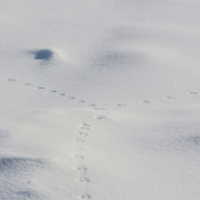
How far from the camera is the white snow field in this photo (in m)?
1.86

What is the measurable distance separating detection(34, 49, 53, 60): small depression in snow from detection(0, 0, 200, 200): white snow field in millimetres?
11

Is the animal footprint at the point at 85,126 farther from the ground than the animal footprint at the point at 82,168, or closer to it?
farther from the ground

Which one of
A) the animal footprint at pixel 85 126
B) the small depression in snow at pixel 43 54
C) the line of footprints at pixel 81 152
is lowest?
the line of footprints at pixel 81 152

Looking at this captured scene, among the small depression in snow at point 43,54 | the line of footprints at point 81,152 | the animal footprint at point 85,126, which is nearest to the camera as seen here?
the line of footprints at point 81,152

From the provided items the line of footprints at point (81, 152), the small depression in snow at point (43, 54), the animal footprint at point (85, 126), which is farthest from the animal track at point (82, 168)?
the small depression in snow at point (43, 54)

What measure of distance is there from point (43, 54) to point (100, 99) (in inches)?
31.8

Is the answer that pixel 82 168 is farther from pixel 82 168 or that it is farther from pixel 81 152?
pixel 81 152

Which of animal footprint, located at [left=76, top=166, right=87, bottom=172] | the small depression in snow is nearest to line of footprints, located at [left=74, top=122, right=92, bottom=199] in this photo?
animal footprint, located at [left=76, top=166, right=87, bottom=172]

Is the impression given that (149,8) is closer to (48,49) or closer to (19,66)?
(48,49)

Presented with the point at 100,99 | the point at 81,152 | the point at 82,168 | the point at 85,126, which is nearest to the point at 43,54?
the point at 100,99

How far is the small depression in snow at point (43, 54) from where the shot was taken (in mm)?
3088

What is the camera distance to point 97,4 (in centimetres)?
400

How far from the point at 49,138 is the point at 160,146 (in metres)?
0.71

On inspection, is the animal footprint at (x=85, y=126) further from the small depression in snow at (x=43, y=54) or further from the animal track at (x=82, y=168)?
the small depression in snow at (x=43, y=54)
